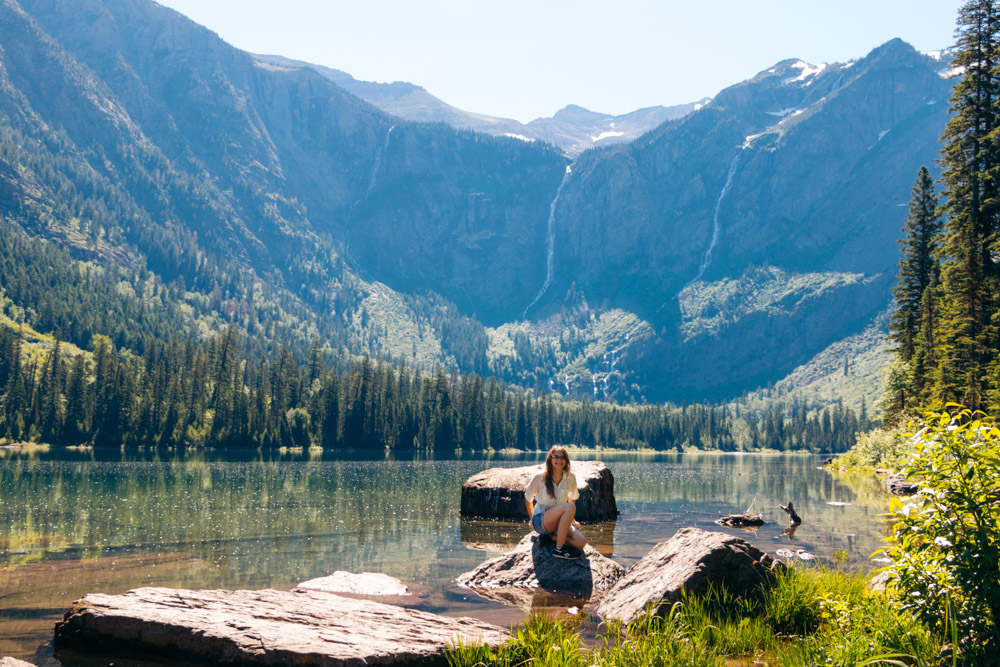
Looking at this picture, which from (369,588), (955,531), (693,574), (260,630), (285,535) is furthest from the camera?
(285,535)

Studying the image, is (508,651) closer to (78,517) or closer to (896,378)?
(78,517)

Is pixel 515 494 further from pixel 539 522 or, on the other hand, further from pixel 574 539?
pixel 574 539

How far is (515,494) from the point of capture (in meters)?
38.0

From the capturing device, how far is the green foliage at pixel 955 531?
853 cm

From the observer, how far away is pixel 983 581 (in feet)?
27.8

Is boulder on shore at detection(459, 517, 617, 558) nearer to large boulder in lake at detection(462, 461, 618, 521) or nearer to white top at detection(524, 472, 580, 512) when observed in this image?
large boulder in lake at detection(462, 461, 618, 521)

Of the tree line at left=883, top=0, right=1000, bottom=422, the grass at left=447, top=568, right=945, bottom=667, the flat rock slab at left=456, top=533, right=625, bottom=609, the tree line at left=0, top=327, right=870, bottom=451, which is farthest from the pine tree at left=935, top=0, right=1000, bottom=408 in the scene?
the tree line at left=0, top=327, right=870, bottom=451

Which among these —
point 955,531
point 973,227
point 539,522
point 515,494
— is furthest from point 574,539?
point 973,227

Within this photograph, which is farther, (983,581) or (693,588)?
(693,588)

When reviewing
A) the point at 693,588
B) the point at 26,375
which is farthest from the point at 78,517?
the point at 26,375

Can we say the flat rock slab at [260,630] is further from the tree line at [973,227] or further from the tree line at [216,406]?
the tree line at [216,406]

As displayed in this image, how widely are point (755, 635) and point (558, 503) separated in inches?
290

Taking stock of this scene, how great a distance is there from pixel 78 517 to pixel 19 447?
4880 inches

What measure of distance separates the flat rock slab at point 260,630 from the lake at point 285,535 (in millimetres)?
1190
